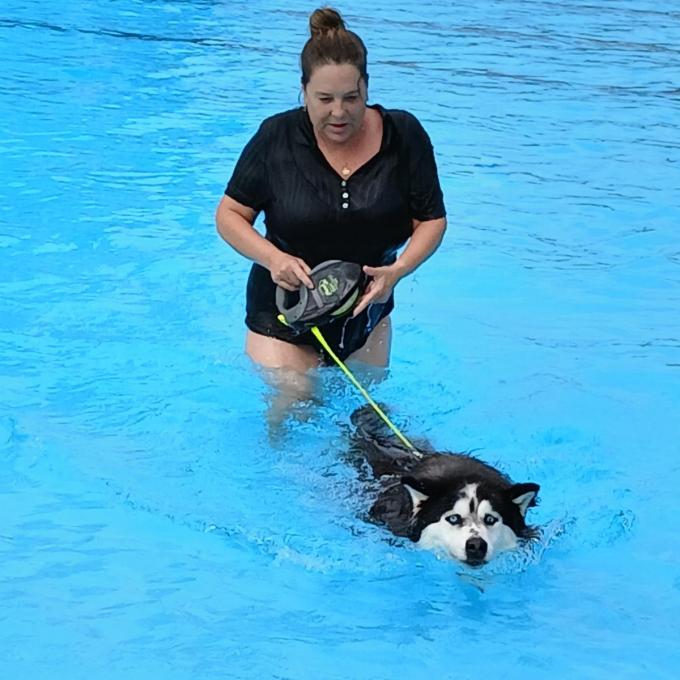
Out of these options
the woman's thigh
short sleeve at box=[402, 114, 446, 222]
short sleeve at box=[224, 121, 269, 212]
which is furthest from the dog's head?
short sleeve at box=[224, 121, 269, 212]

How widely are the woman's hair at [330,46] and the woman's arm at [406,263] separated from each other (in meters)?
0.68

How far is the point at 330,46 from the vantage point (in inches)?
184

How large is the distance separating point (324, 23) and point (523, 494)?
187cm

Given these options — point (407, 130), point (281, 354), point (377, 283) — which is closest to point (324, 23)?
point (407, 130)

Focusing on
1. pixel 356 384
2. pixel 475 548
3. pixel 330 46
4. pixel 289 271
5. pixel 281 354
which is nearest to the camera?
pixel 475 548

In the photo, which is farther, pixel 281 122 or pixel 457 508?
pixel 281 122

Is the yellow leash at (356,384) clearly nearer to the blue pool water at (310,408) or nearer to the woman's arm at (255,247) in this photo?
the blue pool water at (310,408)

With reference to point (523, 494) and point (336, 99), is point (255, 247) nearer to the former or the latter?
point (336, 99)

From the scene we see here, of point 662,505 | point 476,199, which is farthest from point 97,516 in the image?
point 476,199

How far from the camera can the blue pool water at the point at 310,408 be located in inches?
175

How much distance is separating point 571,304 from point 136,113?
5.17 meters

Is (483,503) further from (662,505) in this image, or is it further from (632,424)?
(632,424)

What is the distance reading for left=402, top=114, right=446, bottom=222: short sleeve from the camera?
16.7 ft

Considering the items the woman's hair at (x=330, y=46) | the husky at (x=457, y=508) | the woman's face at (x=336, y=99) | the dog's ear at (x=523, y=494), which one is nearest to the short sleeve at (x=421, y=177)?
the woman's face at (x=336, y=99)
